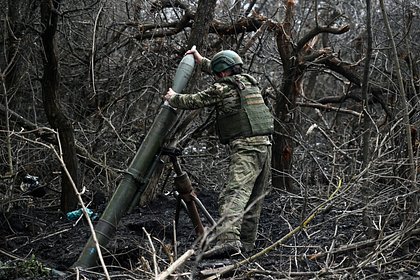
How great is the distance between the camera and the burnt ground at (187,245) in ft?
16.2

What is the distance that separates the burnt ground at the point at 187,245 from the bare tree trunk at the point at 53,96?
0.55m

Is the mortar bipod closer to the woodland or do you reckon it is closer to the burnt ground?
the woodland

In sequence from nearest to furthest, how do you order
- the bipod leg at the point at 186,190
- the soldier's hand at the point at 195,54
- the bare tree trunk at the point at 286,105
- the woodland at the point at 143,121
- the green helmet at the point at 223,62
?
the bipod leg at the point at 186,190 → the green helmet at the point at 223,62 → the soldier's hand at the point at 195,54 → the woodland at the point at 143,121 → the bare tree trunk at the point at 286,105

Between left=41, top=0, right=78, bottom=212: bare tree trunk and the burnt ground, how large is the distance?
55 centimetres

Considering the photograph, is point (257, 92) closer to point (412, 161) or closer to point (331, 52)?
point (412, 161)

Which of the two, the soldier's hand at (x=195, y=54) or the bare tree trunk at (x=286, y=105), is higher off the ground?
the soldier's hand at (x=195, y=54)

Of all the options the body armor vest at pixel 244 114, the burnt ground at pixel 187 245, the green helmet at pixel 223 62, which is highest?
the green helmet at pixel 223 62

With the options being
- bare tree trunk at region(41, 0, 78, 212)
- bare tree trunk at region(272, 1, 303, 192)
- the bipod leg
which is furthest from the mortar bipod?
bare tree trunk at region(272, 1, 303, 192)

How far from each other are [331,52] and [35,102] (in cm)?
423

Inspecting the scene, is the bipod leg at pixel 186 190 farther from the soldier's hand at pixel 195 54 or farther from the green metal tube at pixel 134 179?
the soldier's hand at pixel 195 54

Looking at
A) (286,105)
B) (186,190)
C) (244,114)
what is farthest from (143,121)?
(186,190)

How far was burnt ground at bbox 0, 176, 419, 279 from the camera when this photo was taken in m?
4.94

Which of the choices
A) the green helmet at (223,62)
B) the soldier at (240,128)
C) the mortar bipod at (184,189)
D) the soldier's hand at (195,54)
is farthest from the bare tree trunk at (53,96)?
the mortar bipod at (184,189)

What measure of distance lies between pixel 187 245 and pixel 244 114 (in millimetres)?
1476
